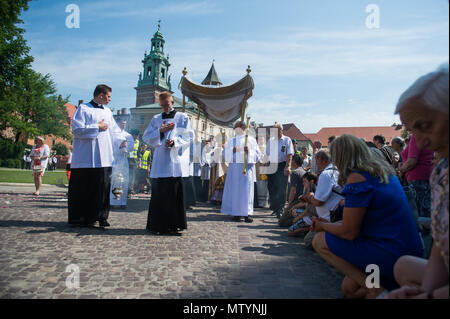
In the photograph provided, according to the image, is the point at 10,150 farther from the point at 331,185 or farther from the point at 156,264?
the point at 331,185

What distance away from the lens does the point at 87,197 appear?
18.6 feet

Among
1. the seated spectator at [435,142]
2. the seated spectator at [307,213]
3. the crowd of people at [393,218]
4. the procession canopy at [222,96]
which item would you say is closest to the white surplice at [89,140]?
the seated spectator at [307,213]

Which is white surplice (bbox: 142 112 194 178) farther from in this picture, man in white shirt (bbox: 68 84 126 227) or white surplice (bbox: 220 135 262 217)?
white surplice (bbox: 220 135 262 217)

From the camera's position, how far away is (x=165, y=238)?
16.5ft

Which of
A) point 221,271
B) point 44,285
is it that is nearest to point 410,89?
point 221,271

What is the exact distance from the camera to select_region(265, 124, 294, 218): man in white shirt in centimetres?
848

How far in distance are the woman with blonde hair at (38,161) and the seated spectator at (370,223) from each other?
11226 mm

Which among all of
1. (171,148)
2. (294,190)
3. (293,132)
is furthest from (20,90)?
(293,132)

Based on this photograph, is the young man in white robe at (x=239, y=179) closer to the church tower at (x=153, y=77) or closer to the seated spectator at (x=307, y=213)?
the seated spectator at (x=307, y=213)

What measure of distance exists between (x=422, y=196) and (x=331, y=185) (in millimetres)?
1853

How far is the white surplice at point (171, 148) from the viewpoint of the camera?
18.5 ft

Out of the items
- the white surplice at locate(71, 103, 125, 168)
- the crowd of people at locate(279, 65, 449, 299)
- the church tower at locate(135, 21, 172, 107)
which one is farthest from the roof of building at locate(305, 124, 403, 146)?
the crowd of people at locate(279, 65, 449, 299)

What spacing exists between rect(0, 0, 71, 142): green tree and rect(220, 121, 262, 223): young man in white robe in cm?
2305
